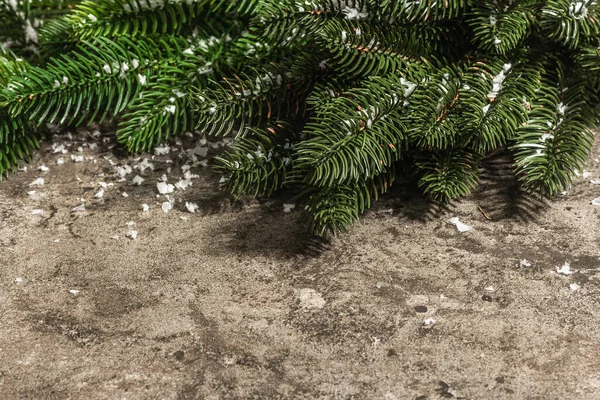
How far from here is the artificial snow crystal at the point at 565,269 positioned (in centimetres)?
102

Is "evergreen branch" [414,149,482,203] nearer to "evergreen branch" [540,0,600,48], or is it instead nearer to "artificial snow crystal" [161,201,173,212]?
"evergreen branch" [540,0,600,48]

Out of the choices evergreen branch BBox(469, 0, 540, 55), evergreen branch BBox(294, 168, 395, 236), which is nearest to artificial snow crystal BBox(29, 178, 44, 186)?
evergreen branch BBox(294, 168, 395, 236)

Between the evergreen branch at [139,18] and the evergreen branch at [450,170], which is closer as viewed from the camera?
the evergreen branch at [450,170]

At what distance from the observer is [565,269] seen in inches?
40.3

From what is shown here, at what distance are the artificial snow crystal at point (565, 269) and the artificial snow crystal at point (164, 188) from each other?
630 mm

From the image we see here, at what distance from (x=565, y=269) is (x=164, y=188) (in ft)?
2.13

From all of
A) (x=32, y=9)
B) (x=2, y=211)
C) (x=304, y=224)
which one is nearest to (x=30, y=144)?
(x=2, y=211)

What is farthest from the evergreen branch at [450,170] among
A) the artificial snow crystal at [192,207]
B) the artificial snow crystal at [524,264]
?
the artificial snow crystal at [192,207]

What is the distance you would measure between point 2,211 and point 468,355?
78 centimetres

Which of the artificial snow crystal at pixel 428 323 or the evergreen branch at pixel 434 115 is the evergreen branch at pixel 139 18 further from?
the artificial snow crystal at pixel 428 323

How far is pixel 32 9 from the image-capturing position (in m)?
1.36

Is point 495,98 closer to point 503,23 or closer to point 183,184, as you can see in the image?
point 503,23

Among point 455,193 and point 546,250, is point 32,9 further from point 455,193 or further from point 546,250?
point 546,250

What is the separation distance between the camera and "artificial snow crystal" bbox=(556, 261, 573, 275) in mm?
1020
